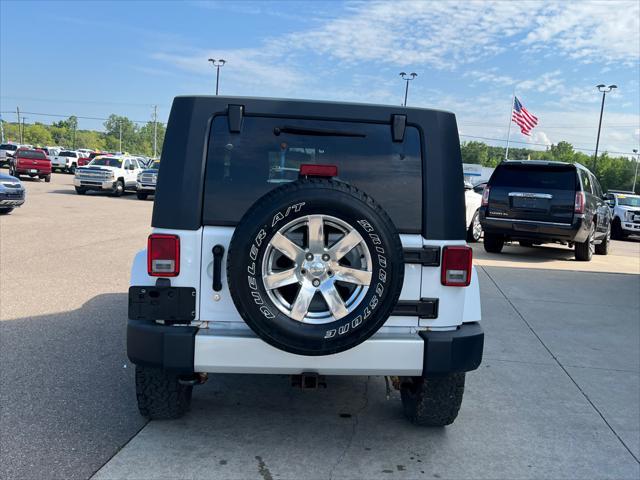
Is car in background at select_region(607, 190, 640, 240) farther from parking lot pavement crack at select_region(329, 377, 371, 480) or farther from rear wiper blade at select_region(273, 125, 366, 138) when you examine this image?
rear wiper blade at select_region(273, 125, 366, 138)

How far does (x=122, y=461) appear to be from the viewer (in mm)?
3234

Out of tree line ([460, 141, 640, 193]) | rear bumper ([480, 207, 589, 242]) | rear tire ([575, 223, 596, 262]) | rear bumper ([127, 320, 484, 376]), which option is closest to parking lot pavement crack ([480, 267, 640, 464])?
rear bumper ([127, 320, 484, 376])

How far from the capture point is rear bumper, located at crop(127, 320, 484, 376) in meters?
3.12

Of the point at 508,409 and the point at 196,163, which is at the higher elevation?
the point at 196,163

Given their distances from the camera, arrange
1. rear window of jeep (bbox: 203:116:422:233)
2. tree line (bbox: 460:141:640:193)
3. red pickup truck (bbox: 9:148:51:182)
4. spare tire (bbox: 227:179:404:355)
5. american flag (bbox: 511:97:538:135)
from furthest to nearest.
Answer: tree line (bbox: 460:141:640:193), american flag (bbox: 511:97:538:135), red pickup truck (bbox: 9:148:51:182), rear window of jeep (bbox: 203:116:422:233), spare tire (bbox: 227:179:404:355)

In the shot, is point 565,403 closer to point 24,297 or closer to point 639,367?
point 639,367

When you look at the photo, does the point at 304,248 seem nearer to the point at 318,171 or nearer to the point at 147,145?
the point at 318,171

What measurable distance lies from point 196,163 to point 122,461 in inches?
66.9

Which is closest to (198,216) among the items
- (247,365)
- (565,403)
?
(247,365)

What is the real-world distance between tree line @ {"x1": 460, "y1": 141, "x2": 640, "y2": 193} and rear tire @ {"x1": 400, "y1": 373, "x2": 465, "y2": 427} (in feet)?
221

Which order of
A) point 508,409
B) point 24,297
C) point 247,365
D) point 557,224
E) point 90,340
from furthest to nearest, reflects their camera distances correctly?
point 557,224 < point 24,297 < point 90,340 < point 508,409 < point 247,365

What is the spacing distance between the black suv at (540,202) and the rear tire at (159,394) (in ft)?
31.0

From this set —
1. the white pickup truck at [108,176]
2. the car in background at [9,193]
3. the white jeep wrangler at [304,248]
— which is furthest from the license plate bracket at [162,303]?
the white pickup truck at [108,176]

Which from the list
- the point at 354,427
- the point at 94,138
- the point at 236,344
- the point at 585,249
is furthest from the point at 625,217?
the point at 94,138
